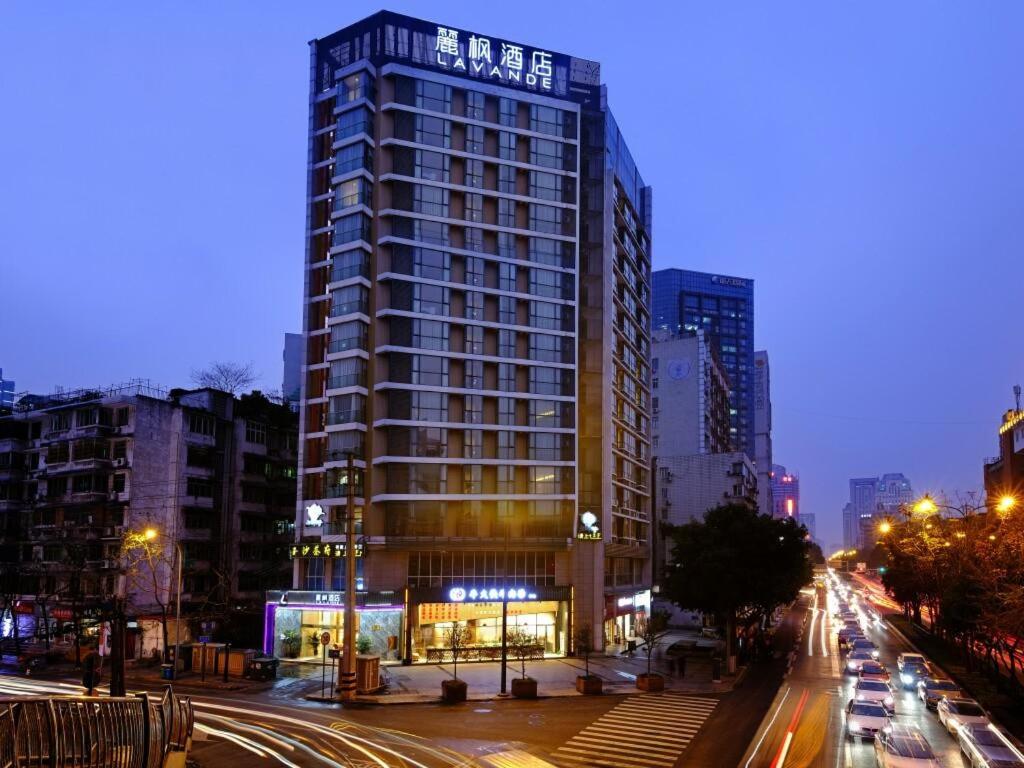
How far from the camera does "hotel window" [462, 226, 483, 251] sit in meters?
66.0

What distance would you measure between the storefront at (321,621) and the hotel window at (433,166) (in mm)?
30224

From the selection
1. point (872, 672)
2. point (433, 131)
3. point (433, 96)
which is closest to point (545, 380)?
point (433, 131)

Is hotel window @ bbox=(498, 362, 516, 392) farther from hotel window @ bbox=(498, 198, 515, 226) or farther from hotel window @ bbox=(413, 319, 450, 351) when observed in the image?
hotel window @ bbox=(498, 198, 515, 226)

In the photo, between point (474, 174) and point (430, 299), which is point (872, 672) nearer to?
point (430, 299)

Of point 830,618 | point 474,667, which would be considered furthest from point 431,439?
point 830,618

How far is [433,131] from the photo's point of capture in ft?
216

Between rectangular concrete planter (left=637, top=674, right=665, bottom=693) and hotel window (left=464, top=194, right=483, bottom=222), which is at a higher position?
hotel window (left=464, top=194, right=483, bottom=222)

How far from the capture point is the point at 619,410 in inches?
3054

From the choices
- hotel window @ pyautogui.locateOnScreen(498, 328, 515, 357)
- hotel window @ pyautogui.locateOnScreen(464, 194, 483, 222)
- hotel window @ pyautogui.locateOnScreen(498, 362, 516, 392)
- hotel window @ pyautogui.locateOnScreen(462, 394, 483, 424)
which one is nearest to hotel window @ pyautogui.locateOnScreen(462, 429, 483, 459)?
hotel window @ pyautogui.locateOnScreen(462, 394, 483, 424)

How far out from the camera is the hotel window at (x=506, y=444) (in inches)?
2566

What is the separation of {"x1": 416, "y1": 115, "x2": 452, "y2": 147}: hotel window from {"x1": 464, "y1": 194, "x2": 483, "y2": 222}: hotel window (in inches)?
172

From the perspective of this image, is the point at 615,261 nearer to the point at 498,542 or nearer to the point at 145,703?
the point at 498,542

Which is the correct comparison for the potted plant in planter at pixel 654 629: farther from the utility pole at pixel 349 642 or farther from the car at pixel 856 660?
the utility pole at pixel 349 642

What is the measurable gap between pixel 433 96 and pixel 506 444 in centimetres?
2670
